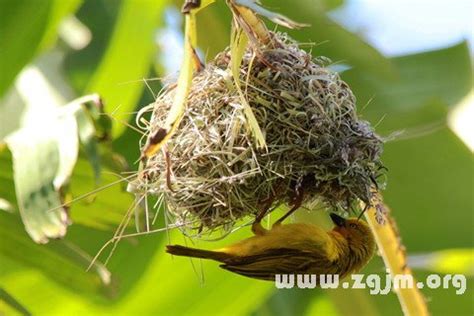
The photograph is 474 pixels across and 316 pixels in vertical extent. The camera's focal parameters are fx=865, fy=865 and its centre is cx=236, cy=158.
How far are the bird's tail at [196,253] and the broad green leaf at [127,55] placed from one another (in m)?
0.82

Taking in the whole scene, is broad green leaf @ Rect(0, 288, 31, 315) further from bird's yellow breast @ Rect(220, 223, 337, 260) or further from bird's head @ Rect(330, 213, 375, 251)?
bird's head @ Rect(330, 213, 375, 251)

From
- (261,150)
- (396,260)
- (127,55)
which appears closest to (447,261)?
(396,260)

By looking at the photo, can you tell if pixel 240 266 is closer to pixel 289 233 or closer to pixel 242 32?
pixel 289 233

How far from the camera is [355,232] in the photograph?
6.82 feet

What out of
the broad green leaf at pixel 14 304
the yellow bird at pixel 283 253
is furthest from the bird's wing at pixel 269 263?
the broad green leaf at pixel 14 304

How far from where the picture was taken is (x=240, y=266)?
72.0 inches

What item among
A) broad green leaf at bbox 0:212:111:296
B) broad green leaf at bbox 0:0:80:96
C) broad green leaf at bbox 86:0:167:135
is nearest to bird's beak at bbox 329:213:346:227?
broad green leaf at bbox 0:212:111:296

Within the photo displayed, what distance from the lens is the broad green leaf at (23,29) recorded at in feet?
8.25

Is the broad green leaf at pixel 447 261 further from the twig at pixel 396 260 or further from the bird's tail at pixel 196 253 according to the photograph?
the bird's tail at pixel 196 253

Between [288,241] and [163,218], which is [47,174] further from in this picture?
[163,218]

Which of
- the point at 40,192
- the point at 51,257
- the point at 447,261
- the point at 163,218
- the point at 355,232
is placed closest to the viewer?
the point at 40,192

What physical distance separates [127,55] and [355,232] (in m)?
0.94

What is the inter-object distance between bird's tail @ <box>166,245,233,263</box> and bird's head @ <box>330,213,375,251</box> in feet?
1.22

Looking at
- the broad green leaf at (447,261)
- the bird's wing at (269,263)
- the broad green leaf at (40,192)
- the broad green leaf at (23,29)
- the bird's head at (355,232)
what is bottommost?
the broad green leaf at (447,261)
